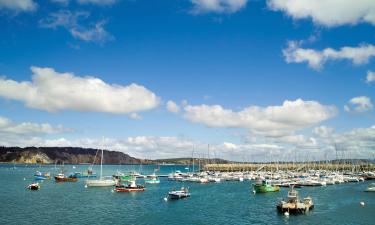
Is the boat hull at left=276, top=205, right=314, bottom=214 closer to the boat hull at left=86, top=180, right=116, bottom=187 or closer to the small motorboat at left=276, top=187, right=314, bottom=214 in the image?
the small motorboat at left=276, top=187, right=314, bottom=214

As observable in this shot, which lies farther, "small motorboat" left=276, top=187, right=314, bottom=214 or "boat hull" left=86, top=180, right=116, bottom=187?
"boat hull" left=86, top=180, right=116, bottom=187

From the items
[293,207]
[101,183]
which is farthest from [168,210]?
[101,183]

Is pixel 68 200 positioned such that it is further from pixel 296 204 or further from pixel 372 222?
pixel 372 222

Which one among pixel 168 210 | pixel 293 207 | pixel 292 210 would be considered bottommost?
pixel 168 210

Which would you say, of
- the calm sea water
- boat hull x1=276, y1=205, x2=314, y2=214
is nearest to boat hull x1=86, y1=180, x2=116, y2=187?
the calm sea water

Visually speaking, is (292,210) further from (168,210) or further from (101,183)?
(101,183)

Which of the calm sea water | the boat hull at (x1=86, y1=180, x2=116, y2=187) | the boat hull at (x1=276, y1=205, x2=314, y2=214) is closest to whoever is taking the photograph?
the calm sea water

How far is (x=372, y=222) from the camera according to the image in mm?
67188

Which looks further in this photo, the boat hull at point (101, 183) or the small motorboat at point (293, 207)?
the boat hull at point (101, 183)

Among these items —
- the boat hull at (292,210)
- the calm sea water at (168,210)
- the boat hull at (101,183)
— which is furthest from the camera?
the boat hull at (101,183)

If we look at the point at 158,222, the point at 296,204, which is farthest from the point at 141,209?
the point at 296,204

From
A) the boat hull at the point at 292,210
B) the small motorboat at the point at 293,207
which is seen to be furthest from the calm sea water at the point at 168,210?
the small motorboat at the point at 293,207

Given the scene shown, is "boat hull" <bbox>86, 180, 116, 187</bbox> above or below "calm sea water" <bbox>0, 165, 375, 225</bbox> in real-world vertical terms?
above

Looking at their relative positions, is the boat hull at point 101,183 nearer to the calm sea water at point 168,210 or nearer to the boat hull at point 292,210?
the calm sea water at point 168,210
